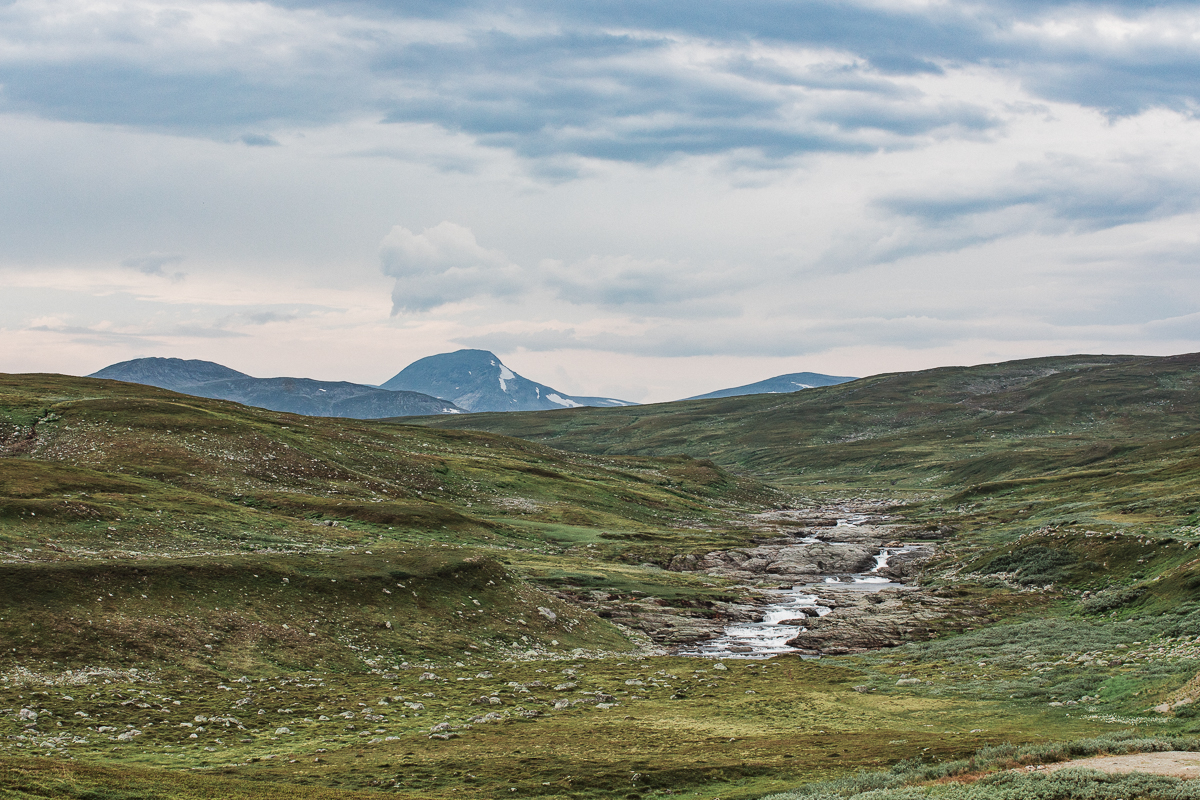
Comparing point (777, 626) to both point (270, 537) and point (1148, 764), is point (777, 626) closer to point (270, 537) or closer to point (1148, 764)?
point (270, 537)

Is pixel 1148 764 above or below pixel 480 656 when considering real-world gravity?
above

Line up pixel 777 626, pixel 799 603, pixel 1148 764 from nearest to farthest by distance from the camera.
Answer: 1. pixel 1148 764
2. pixel 777 626
3. pixel 799 603

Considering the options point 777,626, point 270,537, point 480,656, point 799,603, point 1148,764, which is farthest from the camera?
point 799,603

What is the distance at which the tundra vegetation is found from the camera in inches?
977

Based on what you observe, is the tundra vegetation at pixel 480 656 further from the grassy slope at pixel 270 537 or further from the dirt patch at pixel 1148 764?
the dirt patch at pixel 1148 764

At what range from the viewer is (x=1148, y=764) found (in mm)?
20328

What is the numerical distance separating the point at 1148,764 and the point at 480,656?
32475 mm

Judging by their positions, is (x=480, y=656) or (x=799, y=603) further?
(x=799, y=603)

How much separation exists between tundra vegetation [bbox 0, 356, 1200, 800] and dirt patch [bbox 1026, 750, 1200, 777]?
0.95 meters

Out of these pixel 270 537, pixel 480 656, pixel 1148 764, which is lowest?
pixel 480 656

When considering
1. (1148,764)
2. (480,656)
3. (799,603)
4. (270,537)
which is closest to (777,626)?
(799,603)

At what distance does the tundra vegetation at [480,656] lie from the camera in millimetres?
24812

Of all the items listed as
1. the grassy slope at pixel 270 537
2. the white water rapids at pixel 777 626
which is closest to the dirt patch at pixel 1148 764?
the white water rapids at pixel 777 626

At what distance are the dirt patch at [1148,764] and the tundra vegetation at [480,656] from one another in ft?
3.12
